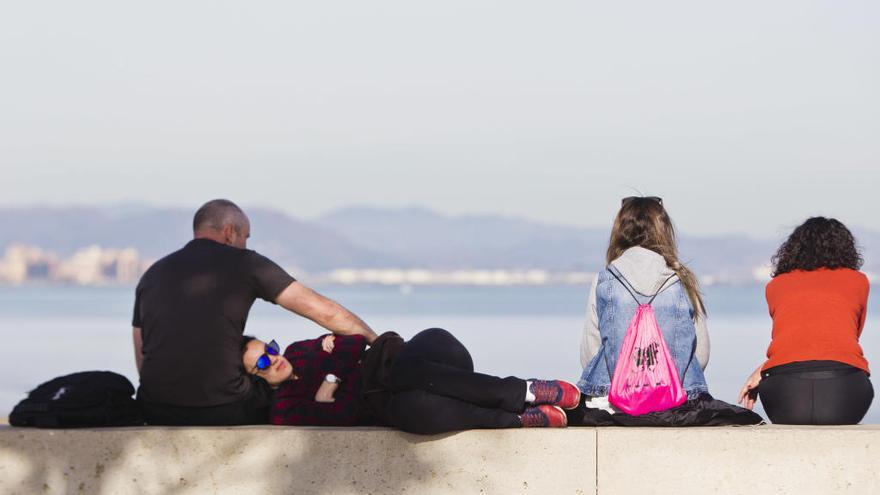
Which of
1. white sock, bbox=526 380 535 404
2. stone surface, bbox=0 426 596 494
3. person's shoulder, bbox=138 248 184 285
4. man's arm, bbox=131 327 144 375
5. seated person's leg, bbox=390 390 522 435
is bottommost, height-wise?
stone surface, bbox=0 426 596 494

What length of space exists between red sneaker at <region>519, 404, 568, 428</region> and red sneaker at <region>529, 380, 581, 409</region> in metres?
0.03

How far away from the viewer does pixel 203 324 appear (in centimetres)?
541

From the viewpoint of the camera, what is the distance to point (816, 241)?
6.05m

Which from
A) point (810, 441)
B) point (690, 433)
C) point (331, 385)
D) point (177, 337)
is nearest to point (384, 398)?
point (331, 385)

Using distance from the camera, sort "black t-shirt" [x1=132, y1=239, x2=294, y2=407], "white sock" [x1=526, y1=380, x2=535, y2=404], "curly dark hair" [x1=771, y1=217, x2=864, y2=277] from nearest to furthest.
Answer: "white sock" [x1=526, y1=380, x2=535, y2=404]
"black t-shirt" [x1=132, y1=239, x2=294, y2=407]
"curly dark hair" [x1=771, y1=217, x2=864, y2=277]

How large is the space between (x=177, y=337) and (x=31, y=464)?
2.51 feet

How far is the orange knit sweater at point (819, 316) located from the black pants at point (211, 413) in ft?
7.66

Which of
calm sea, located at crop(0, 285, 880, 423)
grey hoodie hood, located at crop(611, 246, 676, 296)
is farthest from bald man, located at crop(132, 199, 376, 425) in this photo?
calm sea, located at crop(0, 285, 880, 423)

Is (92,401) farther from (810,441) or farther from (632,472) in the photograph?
(810,441)

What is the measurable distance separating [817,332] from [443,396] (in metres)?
1.81

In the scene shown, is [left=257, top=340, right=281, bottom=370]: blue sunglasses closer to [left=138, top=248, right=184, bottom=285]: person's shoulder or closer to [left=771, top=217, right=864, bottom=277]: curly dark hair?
[left=138, top=248, right=184, bottom=285]: person's shoulder

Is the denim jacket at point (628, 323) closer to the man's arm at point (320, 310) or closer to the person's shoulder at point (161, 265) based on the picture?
the man's arm at point (320, 310)

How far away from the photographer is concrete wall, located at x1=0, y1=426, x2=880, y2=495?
5.18 meters

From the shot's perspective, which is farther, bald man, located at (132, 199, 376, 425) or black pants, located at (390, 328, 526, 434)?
bald man, located at (132, 199, 376, 425)
